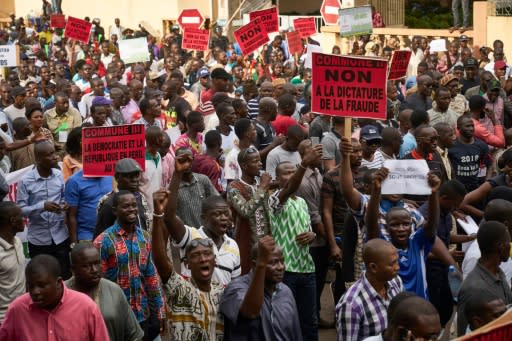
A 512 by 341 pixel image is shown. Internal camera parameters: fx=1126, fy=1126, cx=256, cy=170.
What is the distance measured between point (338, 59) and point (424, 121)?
9.68 ft

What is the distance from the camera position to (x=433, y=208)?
7520 millimetres

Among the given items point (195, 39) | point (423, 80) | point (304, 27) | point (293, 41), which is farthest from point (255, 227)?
point (304, 27)

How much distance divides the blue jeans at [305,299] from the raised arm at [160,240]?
5.73 ft

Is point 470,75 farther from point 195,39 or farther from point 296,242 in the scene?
point 296,242

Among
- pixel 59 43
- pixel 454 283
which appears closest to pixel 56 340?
pixel 454 283

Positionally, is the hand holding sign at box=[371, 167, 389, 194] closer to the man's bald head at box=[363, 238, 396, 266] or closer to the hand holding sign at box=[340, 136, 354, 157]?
the hand holding sign at box=[340, 136, 354, 157]

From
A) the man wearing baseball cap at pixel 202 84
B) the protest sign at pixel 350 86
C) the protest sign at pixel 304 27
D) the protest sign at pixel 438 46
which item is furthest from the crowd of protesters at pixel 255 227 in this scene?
the protest sign at pixel 304 27

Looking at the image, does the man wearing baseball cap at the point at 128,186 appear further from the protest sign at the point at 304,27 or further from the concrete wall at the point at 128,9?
the concrete wall at the point at 128,9

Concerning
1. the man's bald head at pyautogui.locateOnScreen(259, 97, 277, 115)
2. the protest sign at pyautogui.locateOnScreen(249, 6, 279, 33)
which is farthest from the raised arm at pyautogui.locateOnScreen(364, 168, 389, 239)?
the protest sign at pyautogui.locateOnScreen(249, 6, 279, 33)

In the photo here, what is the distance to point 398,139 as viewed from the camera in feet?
31.8

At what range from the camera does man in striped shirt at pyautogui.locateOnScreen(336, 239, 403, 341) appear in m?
6.16

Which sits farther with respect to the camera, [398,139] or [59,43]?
[59,43]

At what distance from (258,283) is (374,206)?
1.63 metres

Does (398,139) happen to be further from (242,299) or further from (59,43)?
(59,43)
